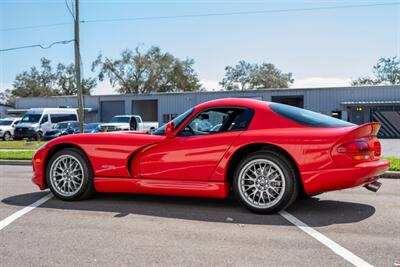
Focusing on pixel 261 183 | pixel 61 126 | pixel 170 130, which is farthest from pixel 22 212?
pixel 61 126

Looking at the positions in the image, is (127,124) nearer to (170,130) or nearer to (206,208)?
(170,130)

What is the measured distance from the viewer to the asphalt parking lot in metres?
3.61

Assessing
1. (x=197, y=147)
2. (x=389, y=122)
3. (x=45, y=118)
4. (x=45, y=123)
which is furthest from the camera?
(x=389, y=122)

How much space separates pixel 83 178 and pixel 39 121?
964 inches

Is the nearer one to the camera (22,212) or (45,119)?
(22,212)

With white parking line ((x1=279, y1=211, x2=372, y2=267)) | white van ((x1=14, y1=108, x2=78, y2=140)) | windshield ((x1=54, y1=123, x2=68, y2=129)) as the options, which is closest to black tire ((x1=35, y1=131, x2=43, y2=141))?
white van ((x1=14, y1=108, x2=78, y2=140))

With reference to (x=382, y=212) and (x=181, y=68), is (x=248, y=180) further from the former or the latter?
(x=181, y=68)

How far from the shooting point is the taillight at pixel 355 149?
15.9 ft

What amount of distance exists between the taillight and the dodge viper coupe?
0.01 meters

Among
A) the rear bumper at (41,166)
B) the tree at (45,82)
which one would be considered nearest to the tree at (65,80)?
the tree at (45,82)

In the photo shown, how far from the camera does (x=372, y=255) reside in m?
3.66

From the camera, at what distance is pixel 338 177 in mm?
4844

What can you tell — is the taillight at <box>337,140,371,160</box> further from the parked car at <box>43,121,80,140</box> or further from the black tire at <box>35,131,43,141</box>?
the black tire at <box>35,131,43,141</box>

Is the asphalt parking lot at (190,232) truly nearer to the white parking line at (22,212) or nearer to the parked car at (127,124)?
the white parking line at (22,212)
